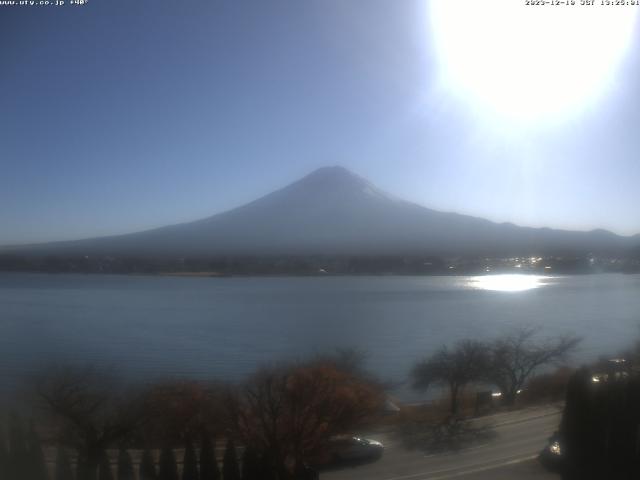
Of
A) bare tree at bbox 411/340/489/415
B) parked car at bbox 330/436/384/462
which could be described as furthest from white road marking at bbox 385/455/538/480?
bare tree at bbox 411/340/489/415

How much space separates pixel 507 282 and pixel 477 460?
2817mm

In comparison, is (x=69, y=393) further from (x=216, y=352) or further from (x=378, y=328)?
(x=378, y=328)

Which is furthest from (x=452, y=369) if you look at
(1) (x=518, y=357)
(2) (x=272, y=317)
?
(2) (x=272, y=317)

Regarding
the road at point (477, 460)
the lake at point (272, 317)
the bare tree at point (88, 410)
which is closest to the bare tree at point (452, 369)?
the lake at point (272, 317)

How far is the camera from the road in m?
2.91

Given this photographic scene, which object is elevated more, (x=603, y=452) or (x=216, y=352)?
(x=216, y=352)

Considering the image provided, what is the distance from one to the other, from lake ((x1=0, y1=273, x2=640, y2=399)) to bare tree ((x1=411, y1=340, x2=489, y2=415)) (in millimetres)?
95

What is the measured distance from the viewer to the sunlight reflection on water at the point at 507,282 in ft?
18.1

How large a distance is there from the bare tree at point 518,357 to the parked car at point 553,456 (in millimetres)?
703

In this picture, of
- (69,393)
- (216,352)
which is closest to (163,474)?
(69,393)

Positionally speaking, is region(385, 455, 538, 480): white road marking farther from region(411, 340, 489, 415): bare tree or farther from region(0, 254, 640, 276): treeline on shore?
region(0, 254, 640, 276): treeline on shore

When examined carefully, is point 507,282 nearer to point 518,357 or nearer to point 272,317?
→ point 518,357

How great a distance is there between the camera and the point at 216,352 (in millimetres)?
3930

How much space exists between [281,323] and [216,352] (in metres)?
0.74
